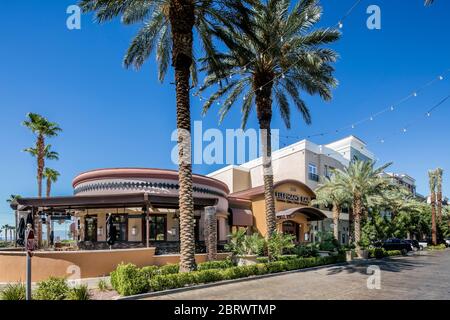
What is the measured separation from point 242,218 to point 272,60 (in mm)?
17669

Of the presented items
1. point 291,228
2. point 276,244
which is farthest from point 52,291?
point 291,228

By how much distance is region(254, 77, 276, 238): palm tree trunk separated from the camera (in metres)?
24.0

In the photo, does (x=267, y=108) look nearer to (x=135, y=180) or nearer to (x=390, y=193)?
(x=135, y=180)

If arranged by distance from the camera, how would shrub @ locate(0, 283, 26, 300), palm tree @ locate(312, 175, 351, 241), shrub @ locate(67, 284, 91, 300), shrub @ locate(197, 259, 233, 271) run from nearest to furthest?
shrub @ locate(0, 283, 26, 300) → shrub @ locate(67, 284, 91, 300) → shrub @ locate(197, 259, 233, 271) → palm tree @ locate(312, 175, 351, 241)

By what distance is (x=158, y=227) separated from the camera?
30.3 m

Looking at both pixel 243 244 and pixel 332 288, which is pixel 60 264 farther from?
pixel 332 288

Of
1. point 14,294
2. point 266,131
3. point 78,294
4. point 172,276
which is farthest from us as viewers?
point 266,131

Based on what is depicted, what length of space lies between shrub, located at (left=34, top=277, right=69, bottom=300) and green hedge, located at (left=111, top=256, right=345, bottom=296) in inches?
82.9

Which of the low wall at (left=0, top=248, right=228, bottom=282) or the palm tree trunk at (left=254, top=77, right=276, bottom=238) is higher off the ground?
the palm tree trunk at (left=254, top=77, right=276, bottom=238)

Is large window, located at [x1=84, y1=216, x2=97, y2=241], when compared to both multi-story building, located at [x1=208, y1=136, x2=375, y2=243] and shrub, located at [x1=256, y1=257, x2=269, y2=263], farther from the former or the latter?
multi-story building, located at [x1=208, y1=136, x2=375, y2=243]

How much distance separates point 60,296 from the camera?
502 inches

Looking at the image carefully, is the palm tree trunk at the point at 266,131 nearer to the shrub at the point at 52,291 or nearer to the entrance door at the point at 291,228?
the shrub at the point at 52,291

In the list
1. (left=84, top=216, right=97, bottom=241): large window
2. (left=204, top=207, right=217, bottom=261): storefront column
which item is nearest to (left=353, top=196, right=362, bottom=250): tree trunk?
(left=204, top=207, right=217, bottom=261): storefront column
